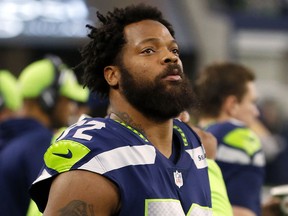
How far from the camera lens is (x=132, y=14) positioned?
3445 millimetres

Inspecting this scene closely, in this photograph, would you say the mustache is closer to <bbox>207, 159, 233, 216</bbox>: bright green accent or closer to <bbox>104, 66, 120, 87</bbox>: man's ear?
<bbox>104, 66, 120, 87</bbox>: man's ear

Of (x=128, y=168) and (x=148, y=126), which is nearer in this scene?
(x=128, y=168)

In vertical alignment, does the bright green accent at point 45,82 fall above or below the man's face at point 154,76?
below

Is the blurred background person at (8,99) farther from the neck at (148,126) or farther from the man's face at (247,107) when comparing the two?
the neck at (148,126)

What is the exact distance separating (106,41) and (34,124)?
191 centimetres

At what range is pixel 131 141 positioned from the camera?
3.15 metres

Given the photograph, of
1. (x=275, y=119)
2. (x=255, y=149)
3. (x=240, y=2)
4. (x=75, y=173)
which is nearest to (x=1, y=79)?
(x=255, y=149)

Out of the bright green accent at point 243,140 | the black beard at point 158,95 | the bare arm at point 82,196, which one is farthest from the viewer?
the bright green accent at point 243,140

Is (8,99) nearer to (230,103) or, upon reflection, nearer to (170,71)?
(230,103)

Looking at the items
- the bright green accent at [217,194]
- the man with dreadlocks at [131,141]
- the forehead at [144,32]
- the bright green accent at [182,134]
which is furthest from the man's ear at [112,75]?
the bright green accent at [217,194]

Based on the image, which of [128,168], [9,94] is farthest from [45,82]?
[128,168]

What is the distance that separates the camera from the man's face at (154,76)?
3234 millimetres

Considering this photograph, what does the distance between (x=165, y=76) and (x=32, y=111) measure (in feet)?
7.86

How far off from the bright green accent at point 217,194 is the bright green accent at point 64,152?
2.21 ft
